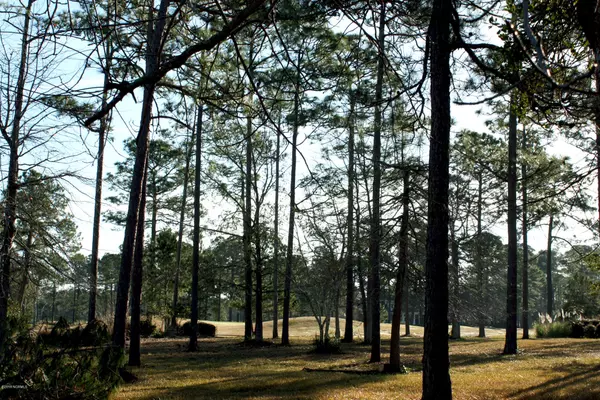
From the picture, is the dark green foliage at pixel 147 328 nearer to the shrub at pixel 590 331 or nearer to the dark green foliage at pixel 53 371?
the dark green foliage at pixel 53 371

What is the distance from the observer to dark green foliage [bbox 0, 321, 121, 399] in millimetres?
5047

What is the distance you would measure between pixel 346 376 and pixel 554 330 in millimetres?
19303

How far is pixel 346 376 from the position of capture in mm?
11469

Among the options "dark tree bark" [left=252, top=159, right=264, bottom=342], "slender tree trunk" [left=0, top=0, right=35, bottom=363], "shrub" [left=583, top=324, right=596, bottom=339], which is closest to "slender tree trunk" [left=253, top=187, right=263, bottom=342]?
"dark tree bark" [left=252, top=159, right=264, bottom=342]

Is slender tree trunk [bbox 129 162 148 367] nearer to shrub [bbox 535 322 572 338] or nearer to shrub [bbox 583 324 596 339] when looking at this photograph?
shrub [bbox 583 324 596 339]

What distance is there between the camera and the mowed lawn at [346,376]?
886cm

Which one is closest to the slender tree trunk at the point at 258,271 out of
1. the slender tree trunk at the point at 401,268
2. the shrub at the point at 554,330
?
the slender tree trunk at the point at 401,268

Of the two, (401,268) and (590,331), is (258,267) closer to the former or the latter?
(401,268)

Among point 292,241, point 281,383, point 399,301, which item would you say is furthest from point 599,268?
point 292,241

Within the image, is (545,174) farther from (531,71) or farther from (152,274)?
(152,274)

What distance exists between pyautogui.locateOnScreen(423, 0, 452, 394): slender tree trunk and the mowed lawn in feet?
5.91

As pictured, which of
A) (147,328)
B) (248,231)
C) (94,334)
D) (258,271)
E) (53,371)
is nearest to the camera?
(53,371)

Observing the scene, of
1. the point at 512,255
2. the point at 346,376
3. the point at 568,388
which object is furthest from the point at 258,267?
the point at 568,388

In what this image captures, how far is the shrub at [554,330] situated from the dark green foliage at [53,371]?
2464 centimetres
